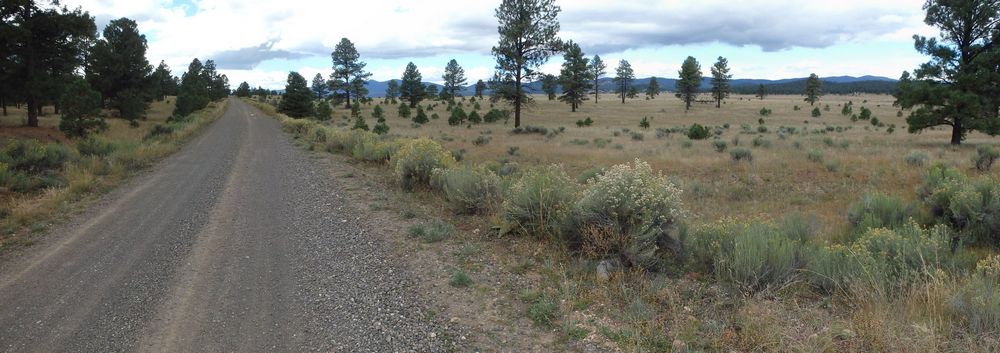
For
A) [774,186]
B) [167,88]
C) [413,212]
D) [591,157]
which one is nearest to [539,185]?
[413,212]

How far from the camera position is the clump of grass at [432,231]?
268 inches

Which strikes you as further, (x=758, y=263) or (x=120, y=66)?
(x=120, y=66)

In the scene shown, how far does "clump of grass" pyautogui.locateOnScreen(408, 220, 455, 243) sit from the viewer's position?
682 centimetres

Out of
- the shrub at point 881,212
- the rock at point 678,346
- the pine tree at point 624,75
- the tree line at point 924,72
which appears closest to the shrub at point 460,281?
the rock at point 678,346

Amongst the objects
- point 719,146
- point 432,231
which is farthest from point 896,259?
point 719,146

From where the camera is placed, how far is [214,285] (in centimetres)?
541

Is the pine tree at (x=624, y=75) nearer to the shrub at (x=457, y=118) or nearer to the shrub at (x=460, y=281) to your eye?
the shrub at (x=457, y=118)

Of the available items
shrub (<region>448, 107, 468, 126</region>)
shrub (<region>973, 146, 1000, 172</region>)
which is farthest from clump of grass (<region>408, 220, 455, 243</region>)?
shrub (<region>448, 107, 468, 126</region>)

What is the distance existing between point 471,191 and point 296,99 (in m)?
50.9

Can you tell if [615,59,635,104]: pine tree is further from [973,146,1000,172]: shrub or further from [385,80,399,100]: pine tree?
[973,146,1000,172]: shrub

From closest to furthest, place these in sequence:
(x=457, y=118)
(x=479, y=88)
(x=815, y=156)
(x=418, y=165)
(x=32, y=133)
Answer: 1. (x=418, y=165)
2. (x=815, y=156)
3. (x=32, y=133)
4. (x=457, y=118)
5. (x=479, y=88)

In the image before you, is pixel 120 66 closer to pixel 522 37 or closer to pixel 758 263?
pixel 522 37

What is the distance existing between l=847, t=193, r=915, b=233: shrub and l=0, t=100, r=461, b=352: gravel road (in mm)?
7552

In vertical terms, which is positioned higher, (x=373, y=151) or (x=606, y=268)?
(x=373, y=151)
